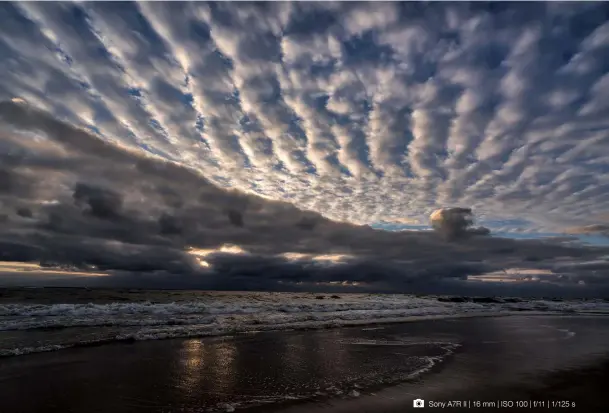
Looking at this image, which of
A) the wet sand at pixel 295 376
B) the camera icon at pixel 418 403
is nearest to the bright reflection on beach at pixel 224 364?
the wet sand at pixel 295 376

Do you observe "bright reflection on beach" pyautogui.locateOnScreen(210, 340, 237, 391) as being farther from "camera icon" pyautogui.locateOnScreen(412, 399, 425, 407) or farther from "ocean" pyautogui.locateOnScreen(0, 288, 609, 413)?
"camera icon" pyautogui.locateOnScreen(412, 399, 425, 407)

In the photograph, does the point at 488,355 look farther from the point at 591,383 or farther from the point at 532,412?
the point at 532,412

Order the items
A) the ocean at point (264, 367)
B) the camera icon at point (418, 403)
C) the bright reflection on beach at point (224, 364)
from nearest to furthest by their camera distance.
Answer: the camera icon at point (418, 403) → the ocean at point (264, 367) → the bright reflection on beach at point (224, 364)

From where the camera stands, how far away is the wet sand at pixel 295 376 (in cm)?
812

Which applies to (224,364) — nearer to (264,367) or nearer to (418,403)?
(264,367)

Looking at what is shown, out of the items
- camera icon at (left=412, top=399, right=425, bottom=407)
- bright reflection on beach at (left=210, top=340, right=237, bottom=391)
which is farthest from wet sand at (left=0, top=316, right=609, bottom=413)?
camera icon at (left=412, top=399, right=425, bottom=407)

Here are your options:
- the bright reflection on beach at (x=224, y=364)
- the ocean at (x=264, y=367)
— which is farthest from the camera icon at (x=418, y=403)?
the bright reflection on beach at (x=224, y=364)

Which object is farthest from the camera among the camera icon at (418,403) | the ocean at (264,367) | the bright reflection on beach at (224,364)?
the bright reflection on beach at (224,364)

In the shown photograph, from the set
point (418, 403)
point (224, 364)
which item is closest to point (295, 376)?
point (224, 364)

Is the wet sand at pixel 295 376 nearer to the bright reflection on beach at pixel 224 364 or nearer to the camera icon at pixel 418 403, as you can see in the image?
the bright reflection on beach at pixel 224 364

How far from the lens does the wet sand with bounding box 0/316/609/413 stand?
26.7ft

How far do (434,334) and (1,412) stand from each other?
20.1 meters

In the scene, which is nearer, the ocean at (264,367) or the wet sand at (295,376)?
the wet sand at (295,376)

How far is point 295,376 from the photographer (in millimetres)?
10422
